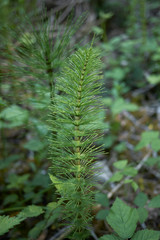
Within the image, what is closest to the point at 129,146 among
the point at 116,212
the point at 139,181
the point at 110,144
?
the point at 110,144

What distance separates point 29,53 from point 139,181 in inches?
55.2

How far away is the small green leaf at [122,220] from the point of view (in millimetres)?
867

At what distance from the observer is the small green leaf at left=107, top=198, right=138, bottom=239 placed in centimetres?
87

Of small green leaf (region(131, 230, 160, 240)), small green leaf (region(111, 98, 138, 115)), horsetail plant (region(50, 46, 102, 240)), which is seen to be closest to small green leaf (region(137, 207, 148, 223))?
small green leaf (region(131, 230, 160, 240))

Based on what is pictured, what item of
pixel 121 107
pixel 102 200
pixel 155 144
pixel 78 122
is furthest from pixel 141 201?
pixel 121 107

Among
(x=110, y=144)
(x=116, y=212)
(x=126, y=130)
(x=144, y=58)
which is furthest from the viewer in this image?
(x=144, y=58)

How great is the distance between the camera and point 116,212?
0.94 m

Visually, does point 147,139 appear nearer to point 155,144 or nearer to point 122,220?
point 155,144

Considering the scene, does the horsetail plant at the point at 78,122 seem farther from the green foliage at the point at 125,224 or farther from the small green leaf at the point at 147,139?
the small green leaf at the point at 147,139

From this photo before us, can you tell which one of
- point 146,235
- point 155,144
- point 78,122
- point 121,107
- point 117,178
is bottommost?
point 146,235

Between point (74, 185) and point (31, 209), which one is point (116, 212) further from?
point (31, 209)

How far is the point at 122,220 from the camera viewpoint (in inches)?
35.8

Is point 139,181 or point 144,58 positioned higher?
point 144,58

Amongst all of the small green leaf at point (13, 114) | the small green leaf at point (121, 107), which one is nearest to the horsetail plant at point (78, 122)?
the small green leaf at point (13, 114)
